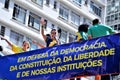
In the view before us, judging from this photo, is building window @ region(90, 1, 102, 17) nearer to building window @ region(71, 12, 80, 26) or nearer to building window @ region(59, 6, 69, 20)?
building window @ region(71, 12, 80, 26)

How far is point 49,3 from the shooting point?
3281 centimetres

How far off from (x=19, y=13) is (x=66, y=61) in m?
19.6

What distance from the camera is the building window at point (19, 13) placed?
2944cm

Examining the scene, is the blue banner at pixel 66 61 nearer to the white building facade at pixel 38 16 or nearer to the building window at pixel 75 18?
the white building facade at pixel 38 16

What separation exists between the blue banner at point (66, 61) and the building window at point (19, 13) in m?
17.3

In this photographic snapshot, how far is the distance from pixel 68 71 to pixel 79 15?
26.1 m

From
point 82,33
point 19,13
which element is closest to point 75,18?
point 19,13

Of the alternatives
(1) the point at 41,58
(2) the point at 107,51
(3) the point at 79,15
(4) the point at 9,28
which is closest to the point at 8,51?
(4) the point at 9,28

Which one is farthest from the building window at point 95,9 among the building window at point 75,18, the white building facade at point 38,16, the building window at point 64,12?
the building window at point 64,12

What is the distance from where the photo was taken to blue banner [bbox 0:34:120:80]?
1000 centimetres

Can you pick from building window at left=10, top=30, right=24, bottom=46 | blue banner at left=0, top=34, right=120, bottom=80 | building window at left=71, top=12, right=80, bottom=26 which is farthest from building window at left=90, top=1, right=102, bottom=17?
blue banner at left=0, top=34, right=120, bottom=80

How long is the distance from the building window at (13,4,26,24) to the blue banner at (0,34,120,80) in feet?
56.6

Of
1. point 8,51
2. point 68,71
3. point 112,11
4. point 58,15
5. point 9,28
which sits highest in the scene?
point 112,11

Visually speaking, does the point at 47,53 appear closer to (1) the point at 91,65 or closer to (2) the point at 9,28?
(1) the point at 91,65
